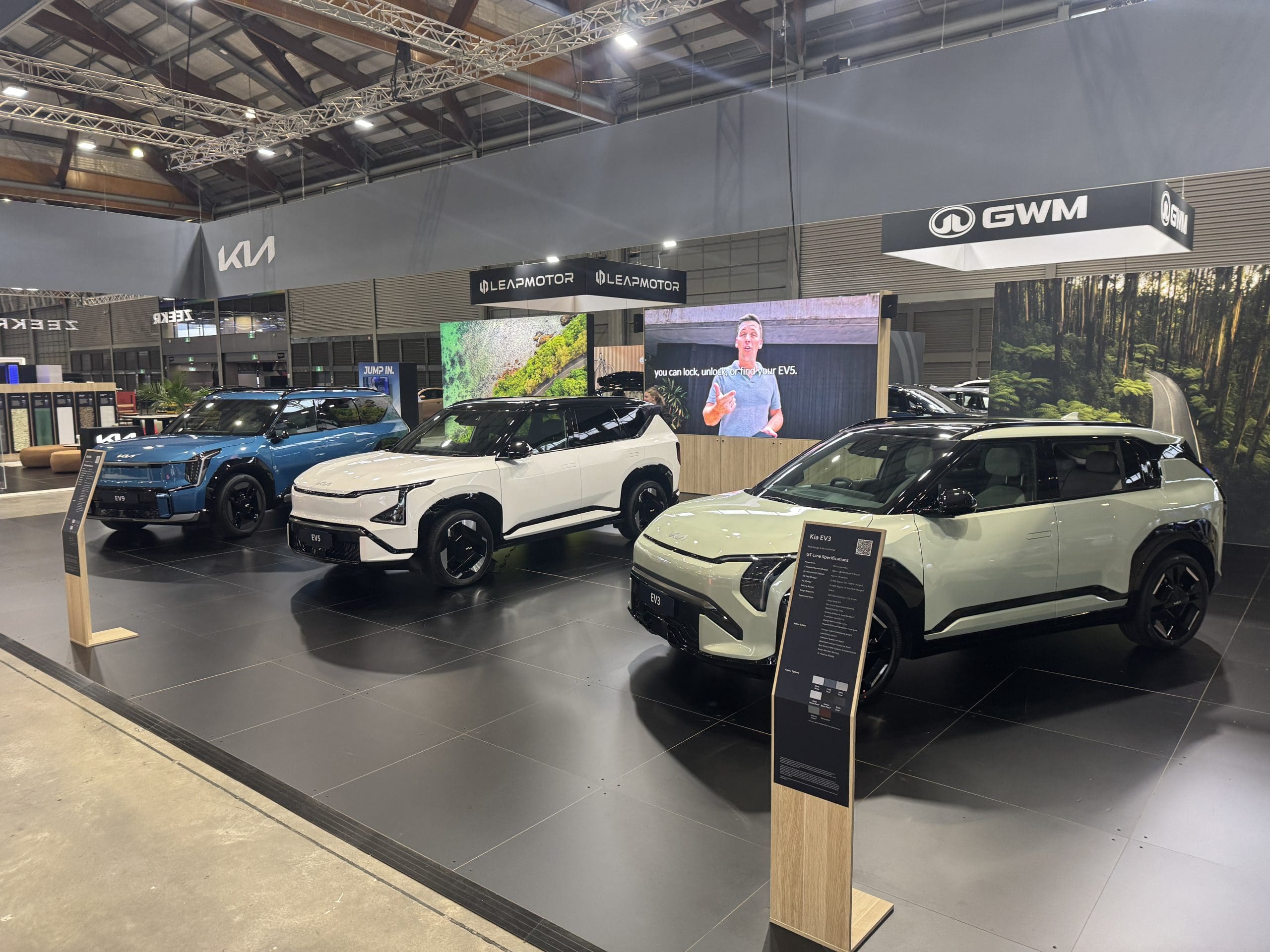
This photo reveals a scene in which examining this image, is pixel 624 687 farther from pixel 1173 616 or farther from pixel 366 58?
pixel 366 58

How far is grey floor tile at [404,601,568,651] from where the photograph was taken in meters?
5.60

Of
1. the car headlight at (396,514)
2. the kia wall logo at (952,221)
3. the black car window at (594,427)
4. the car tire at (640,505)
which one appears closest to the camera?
the car headlight at (396,514)

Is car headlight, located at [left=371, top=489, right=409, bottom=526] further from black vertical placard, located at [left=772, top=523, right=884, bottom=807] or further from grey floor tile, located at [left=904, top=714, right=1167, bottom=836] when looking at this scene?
black vertical placard, located at [left=772, top=523, right=884, bottom=807]

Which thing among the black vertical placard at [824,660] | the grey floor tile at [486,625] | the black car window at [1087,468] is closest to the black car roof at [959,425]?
the black car window at [1087,468]

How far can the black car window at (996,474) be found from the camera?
4.54 meters

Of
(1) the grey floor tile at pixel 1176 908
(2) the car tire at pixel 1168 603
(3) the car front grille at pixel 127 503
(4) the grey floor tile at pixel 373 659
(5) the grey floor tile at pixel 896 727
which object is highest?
(3) the car front grille at pixel 127 503

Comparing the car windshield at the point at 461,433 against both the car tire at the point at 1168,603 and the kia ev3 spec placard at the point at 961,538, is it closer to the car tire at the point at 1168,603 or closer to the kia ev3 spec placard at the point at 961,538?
the kia ev3 spec placard at the point at 961,538

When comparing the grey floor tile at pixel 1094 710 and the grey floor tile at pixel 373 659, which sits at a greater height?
the grey floor tile at pixel 373 659

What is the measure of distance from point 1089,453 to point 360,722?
4.40 meters

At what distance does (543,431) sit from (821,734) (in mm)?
5410

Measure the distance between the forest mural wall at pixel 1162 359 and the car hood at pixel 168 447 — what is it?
854cm

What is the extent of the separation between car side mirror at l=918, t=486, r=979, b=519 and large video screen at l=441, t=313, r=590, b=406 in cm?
743

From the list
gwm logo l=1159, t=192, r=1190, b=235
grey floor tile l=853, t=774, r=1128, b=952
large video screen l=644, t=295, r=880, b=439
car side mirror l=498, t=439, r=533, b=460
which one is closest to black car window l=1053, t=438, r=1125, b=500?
grey floor tile l=853, t=774, r=1128, b=952

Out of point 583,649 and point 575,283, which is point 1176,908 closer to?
point 583,649
